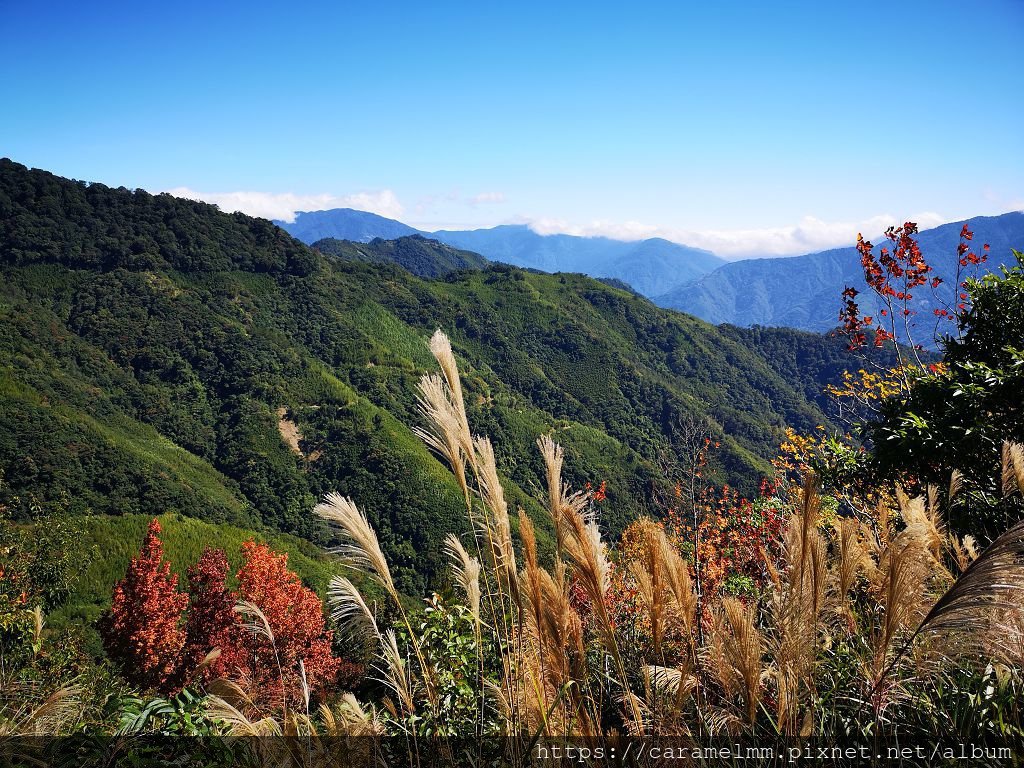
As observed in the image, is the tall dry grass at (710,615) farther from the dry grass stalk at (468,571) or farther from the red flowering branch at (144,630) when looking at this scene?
the red flowering branch at (144,630)

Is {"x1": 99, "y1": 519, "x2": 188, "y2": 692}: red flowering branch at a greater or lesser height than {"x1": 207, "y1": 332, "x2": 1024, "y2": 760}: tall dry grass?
lesser

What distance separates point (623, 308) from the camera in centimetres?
10531

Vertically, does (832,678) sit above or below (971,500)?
below

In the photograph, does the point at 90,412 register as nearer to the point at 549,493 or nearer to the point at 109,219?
the point at 109,219

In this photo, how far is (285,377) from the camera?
62281 mm

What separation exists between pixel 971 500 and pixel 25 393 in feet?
174

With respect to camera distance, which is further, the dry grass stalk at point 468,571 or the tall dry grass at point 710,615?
the dry grass stalk at point 468,571

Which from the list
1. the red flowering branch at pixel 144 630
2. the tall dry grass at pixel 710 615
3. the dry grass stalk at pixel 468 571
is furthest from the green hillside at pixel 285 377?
the tall dry grass at pixel 710 615

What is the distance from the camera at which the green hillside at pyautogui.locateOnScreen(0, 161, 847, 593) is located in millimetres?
42031

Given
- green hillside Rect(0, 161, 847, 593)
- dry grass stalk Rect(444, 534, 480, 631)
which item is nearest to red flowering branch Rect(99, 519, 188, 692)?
dry grass stalk Rect(444, 534, 480, 631)

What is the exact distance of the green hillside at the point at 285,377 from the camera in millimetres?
42031

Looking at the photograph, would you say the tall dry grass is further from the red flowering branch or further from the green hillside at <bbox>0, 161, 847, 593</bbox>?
the green hillside at <bbox>0, 161, 847, 593</bbox>

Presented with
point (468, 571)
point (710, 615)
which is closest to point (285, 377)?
point (468, 571)

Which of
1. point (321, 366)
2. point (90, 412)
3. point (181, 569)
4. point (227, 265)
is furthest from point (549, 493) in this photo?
point (227, 265)
